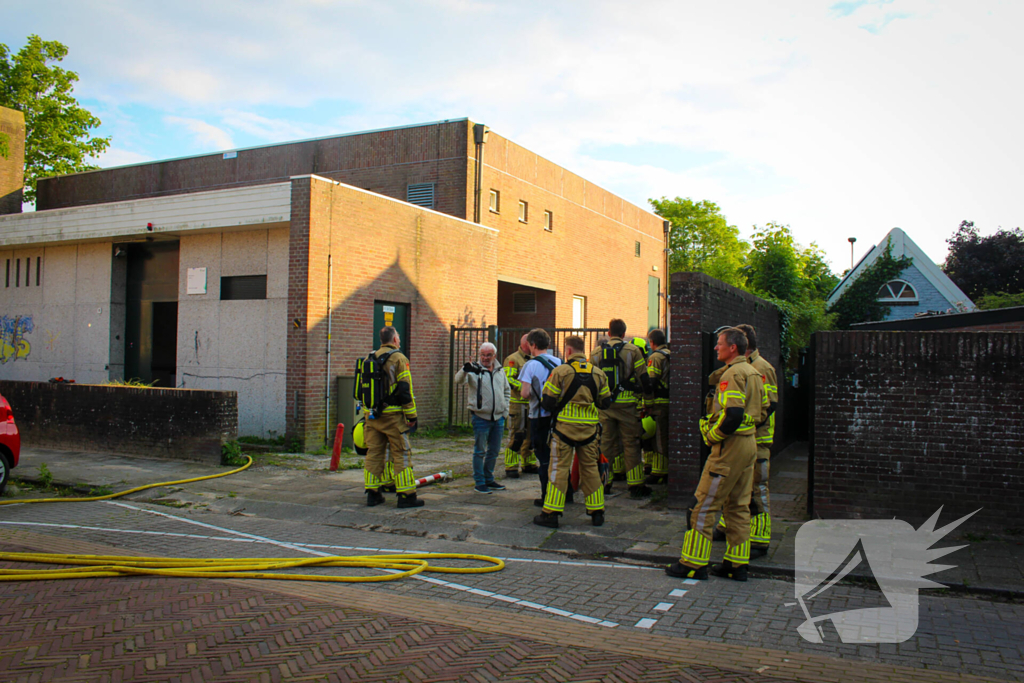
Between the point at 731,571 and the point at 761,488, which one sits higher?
the point at 761,488

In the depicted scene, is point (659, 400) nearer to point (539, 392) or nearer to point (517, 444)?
point (539, 392)

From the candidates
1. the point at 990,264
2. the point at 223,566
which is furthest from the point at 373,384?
the point at 990,264

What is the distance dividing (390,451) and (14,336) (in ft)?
43.3

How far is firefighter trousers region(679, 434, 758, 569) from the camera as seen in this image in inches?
219

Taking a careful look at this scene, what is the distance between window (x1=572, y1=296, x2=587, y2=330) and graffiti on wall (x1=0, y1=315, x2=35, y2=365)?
1501 centimetres

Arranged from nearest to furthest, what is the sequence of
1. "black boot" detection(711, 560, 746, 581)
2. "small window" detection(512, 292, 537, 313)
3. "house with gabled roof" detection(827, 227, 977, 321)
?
"black boot" detection(711, 560, 746, 581) < "small window" detection(512, 292, 537, 313) < "house with gabled roof" detection(827, 227, 977, 321)

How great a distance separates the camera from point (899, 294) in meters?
33.1

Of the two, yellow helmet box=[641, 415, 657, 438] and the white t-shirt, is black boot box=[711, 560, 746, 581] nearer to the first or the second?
the white t-shirt

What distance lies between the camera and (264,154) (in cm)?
2166

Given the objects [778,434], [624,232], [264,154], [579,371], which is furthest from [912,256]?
[579,371]

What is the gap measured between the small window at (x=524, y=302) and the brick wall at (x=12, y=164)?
14.8 meters

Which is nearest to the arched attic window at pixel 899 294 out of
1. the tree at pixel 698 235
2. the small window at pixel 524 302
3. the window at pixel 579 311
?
the tree at pixel 698 235

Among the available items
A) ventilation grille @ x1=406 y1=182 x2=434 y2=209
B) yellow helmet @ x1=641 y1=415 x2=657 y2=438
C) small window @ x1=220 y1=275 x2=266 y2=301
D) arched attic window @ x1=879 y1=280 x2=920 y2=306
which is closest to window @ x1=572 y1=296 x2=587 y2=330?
ventilation grille @ x1=406 y1=182 x2=434 y2=209

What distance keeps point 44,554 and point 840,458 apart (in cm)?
732
